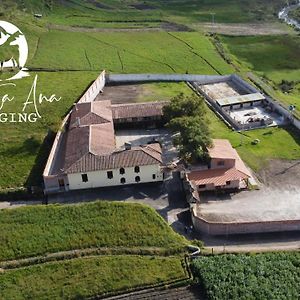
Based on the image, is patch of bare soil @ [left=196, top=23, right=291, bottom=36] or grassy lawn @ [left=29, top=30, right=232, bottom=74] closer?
grassy lawn @ [left=29, top=30, right=232, bottom=74]

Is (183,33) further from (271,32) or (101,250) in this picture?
(101,250)

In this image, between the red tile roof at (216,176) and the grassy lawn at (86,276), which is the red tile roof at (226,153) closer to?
the red tile roof at (216,176)

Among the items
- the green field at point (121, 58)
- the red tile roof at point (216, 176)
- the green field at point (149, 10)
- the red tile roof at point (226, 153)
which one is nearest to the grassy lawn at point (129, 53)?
the green field at point (121, 58)

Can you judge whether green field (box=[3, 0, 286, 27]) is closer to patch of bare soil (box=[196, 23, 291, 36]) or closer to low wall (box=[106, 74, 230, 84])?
patch of bare soil (box=[196, 23, 291, 36])

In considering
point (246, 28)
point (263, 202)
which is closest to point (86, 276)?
point (263, 202)

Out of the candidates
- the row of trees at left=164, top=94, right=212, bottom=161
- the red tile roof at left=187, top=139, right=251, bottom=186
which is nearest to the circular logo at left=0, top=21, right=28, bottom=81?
the row of trees at left=164, top=94, right=212, bottom=161

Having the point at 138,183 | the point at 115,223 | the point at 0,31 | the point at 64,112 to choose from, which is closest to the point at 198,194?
the point at 138,183
